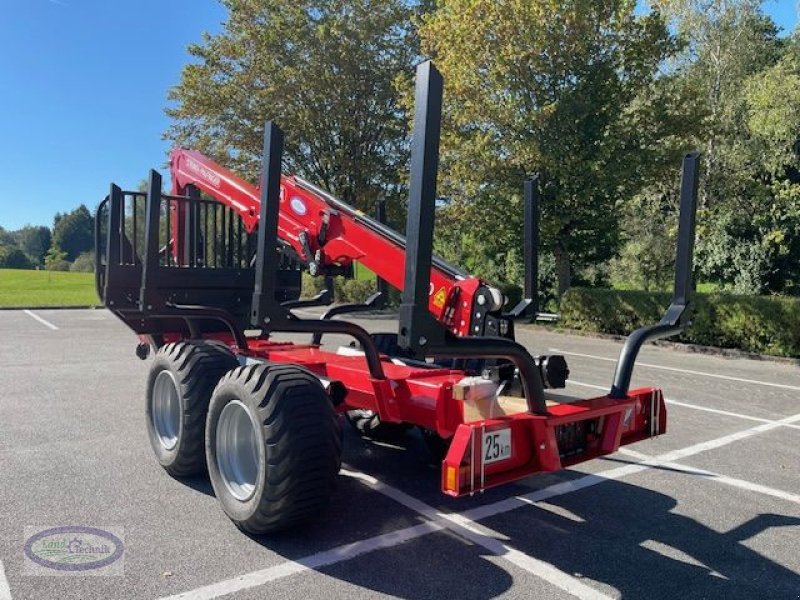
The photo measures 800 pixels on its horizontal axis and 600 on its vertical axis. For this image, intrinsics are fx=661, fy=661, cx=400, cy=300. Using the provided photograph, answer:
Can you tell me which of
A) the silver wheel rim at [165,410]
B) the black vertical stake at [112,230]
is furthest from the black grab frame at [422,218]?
the black vertical stake at [112,230]

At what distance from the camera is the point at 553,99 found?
17.0 metres

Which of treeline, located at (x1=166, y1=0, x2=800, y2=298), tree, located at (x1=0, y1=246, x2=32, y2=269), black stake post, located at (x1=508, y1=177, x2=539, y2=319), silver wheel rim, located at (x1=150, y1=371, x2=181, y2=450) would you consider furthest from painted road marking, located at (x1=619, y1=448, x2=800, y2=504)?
tree, located at (x1=0, y1=246, x2=32, y2=269)

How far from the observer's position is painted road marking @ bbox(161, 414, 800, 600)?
3276 millimetres

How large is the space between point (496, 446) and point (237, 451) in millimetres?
1687

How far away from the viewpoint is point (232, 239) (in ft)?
23.8

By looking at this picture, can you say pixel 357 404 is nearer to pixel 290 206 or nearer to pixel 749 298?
pixel 290 206

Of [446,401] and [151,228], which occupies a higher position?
[151,228]

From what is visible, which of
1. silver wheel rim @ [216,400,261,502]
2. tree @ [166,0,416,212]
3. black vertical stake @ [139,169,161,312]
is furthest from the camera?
tree @ [166,0,416,212]

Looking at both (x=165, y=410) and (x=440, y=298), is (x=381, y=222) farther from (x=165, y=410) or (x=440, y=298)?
(x=165, y=410)

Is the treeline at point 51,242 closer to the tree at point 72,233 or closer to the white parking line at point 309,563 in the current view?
the tree at point 72,233

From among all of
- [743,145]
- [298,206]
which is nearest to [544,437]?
[298,206]

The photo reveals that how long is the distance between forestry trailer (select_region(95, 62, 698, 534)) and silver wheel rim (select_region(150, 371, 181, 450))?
1cm

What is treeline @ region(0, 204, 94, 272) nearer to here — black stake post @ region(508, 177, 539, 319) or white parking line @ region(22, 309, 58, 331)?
white parking line @ region(22, 309, 58, 331)

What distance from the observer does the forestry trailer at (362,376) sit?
337cm
